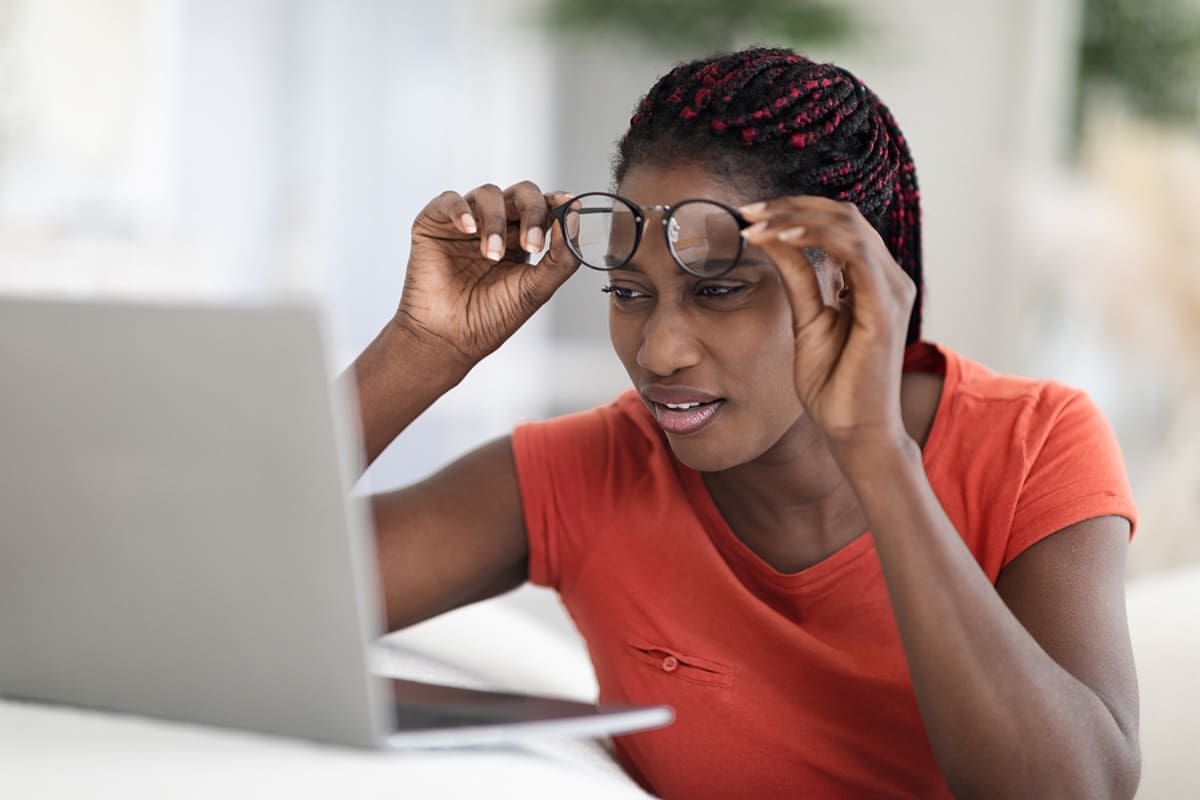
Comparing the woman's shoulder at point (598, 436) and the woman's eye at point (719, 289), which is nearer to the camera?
the woman's eye at point (719, 289)

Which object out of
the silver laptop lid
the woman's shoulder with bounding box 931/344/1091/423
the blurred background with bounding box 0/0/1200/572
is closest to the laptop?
the silver laptop lid

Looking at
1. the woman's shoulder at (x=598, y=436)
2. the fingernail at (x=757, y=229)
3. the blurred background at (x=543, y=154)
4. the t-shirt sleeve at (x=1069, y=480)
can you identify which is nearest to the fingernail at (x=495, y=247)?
the woman's shoulder at (x=598, y=436)

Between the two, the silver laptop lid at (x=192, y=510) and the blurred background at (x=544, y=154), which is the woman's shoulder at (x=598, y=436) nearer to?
the silver laptop lid at (x=192, y=510)

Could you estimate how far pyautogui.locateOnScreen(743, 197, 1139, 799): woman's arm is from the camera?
953 millimetres

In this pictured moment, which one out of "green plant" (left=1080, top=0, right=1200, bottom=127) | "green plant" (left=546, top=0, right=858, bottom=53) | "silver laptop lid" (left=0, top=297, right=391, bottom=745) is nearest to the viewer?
"silver laptop lid" (left=0, top=297, right=391, bottom=745)

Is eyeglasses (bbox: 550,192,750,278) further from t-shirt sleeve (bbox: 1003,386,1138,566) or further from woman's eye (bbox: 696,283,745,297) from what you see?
t-shirt sleeve (bbox: 1003,386,1138,566)

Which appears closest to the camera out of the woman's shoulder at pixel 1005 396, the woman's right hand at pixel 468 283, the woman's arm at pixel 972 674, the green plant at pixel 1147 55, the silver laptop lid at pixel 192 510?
the silver laptop lid at pixel 192 510

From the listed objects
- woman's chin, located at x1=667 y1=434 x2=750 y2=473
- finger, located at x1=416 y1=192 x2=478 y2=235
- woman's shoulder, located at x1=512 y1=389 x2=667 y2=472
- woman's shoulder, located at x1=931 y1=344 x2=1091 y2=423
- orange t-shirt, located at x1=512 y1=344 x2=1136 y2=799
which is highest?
finger, located at x1=416 y1=192 x2=478 y2=235

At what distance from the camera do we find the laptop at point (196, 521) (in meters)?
0.70

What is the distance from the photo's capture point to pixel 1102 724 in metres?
0.98

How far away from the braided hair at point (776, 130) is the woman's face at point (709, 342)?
0.10 feet

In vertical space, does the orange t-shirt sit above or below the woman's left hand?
below

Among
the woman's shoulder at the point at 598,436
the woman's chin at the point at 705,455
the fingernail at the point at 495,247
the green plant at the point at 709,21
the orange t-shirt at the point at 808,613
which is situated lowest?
the orange t-shirt at the point at 808,613

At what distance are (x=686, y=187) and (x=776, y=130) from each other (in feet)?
0.31
